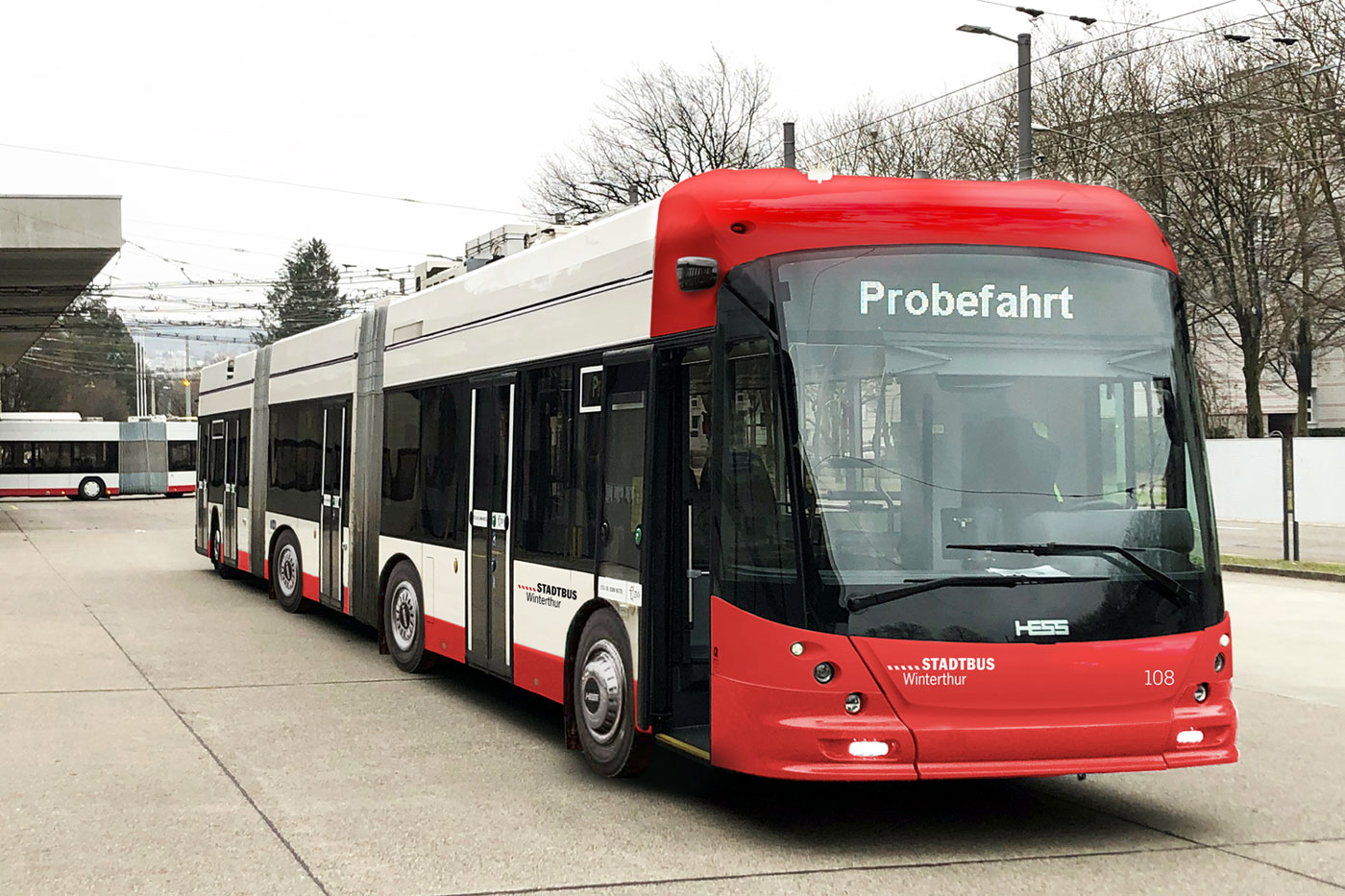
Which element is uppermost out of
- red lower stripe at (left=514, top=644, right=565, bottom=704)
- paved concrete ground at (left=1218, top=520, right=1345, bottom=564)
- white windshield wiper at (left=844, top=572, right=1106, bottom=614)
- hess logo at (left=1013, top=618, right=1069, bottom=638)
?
white windshield wiper at (left=844, top=572, right=1106, bottom=614)

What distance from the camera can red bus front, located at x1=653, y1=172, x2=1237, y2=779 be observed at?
662 centimetres

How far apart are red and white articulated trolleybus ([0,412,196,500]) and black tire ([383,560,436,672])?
48.1 m

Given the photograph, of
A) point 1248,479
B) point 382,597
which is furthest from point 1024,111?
point 1248,479

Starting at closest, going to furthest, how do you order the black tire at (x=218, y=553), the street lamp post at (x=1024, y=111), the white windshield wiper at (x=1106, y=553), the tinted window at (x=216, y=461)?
1. the white windshield wiper at (x=1106, y=553)
2. the tinted window at (x=216, y=461)
3. the black tire at (x=218, y=553)
4. the street lamp post at (x=1024, y=111)

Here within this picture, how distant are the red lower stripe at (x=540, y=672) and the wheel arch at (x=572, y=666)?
0.24 feet

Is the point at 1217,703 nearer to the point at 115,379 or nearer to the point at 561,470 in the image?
the point at 561,470

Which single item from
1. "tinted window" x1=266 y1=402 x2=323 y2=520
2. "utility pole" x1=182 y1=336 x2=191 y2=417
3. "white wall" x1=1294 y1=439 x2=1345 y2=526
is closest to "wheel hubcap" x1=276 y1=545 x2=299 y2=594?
"tinted window" x1=266 y1=402 x2=323 y2=520

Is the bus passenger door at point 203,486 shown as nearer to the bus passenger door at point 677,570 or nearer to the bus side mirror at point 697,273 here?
the bus passenger door at point 677,570

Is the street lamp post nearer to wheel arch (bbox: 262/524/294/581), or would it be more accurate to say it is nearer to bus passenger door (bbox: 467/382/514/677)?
wheel arch (bbox: 262/524/294/581)

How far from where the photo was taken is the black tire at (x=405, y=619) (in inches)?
461

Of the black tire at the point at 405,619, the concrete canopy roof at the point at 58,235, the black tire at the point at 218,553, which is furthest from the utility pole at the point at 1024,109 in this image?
the concrete canopy roof at the point at 58,235

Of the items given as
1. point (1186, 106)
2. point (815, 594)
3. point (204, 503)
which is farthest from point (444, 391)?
point (1186, 106)

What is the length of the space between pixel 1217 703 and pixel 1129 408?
135 centimetres

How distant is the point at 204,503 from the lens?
864 inches
